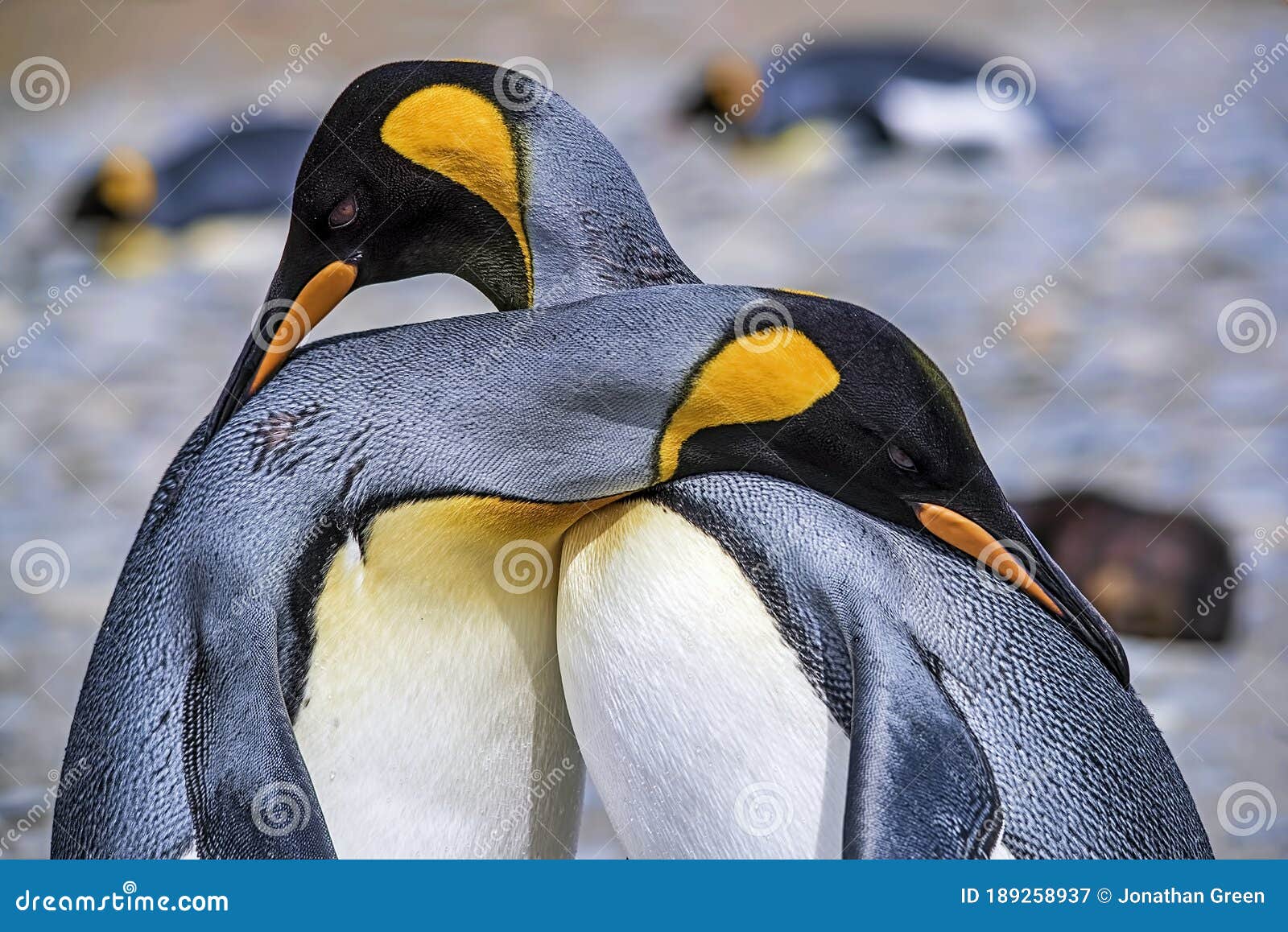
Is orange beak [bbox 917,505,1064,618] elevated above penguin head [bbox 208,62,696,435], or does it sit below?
below

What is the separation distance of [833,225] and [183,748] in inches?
91.7

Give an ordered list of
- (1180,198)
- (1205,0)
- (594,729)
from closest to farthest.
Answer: (594,729)
(1205,0)
(1180,198)

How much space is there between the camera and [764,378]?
3.76 feet

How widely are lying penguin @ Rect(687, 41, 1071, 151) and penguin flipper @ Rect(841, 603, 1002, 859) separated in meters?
2.06

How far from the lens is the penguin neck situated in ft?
4.75

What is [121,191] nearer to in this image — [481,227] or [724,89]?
[724,89]

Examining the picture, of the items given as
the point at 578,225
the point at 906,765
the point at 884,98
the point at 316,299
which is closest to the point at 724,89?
the point at 884,98

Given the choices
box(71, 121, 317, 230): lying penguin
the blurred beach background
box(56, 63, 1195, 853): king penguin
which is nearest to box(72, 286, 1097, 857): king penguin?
box(56, 63, 1195, 853): king penguin

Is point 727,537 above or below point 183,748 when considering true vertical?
above

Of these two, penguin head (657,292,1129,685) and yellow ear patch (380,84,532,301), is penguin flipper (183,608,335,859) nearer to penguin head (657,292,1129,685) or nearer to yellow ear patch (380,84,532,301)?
penguin head (657,292,1129,685)

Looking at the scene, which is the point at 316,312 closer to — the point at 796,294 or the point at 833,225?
the point at 796,294

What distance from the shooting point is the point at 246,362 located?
4.39ft

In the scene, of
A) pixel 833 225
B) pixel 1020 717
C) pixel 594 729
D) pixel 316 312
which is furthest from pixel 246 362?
pixel 833 225

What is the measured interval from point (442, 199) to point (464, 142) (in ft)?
0.21
